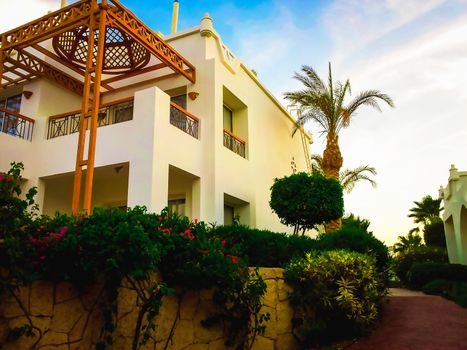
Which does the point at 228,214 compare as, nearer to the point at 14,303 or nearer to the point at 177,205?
the point at 177,205

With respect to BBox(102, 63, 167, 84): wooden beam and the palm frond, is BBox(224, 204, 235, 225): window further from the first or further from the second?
the palm frond

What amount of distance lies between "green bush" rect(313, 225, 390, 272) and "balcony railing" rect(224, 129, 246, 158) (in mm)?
4853

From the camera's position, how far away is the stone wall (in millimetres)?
4438

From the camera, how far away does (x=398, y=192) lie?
1666cm

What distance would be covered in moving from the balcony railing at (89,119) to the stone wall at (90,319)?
6877mm

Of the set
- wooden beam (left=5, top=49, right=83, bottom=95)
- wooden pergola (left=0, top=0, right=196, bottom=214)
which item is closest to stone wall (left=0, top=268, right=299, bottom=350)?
wooden pergola (left=0, top=0, right=196, bottom=214)

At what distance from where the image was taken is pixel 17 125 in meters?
12.1

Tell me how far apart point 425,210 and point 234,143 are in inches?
1189

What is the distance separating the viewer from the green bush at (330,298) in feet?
24.1

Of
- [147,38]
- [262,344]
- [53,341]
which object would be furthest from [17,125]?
[262,344]

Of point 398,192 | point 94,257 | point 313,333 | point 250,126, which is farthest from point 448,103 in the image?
point 94,257

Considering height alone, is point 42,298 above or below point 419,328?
above

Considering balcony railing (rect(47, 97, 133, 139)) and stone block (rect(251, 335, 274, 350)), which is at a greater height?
balcony railing (rect(47, 97, 133, 139))

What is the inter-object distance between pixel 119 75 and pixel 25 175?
176 inches
